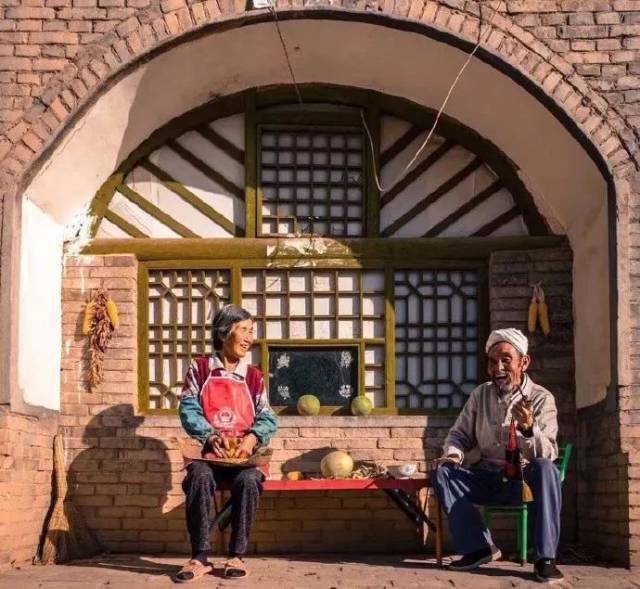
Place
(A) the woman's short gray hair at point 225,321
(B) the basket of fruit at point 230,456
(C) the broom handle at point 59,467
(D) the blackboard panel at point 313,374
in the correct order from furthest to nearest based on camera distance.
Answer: (D) the blackboard panel at point 313,374
(C) the broom handle at point 59,467
(A) the woman's short gray hair at point 225,321
(B) the basket of fruit at point 230,456

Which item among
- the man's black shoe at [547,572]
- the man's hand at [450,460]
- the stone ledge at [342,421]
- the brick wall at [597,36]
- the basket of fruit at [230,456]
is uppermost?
the brick wall at [597,36]

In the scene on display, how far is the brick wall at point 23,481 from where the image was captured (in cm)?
734

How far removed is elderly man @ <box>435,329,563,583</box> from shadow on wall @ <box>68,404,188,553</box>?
2.13 m

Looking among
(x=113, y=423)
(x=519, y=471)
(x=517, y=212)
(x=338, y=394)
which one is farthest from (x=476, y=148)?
(x=113, y=423)

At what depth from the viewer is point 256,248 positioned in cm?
873

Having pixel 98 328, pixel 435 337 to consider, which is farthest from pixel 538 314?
pixel 98 328

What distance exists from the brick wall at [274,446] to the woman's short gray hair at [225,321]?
51.4 inches

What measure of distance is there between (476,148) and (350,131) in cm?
95

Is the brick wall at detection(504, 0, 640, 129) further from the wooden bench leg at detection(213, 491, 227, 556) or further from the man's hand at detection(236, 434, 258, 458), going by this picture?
the wooden bench leg at detection(213, 491, 227, 556)

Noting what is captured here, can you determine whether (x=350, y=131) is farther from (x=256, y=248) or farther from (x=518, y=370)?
(x=518, y=370)

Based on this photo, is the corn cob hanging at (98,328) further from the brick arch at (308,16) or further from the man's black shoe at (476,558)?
the man's black shoe at (476,558)

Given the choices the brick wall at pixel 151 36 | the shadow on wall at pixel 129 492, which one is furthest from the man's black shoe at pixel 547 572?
the brick wall at pixel 151 36

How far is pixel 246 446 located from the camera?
7086mm

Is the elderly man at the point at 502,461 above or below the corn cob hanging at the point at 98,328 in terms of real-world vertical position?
below
